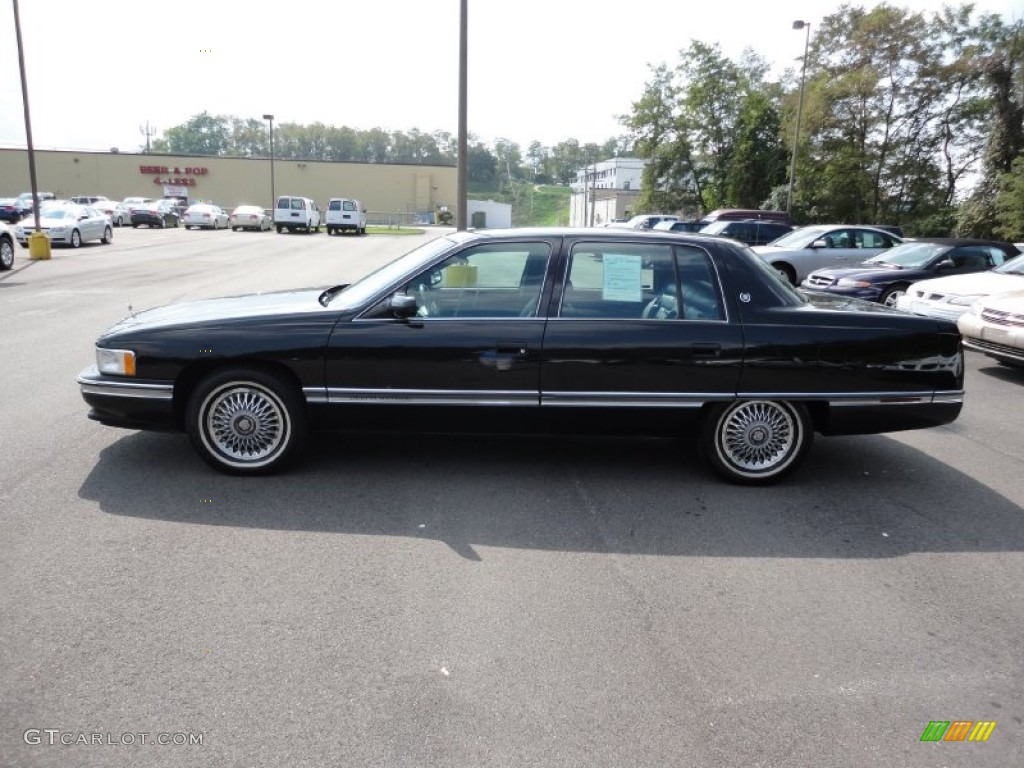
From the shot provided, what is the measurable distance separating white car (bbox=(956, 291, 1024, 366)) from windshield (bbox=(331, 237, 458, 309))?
22.3 feet

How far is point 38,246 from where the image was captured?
22484 mm

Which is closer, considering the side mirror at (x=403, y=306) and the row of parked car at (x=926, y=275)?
the side mirror at (x=403, y=306)

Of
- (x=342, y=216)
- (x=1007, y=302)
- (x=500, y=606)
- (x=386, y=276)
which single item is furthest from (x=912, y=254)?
(x=342, y=216)

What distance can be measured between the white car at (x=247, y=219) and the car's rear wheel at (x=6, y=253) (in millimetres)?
26993

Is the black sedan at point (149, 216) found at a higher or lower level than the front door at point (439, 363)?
lower

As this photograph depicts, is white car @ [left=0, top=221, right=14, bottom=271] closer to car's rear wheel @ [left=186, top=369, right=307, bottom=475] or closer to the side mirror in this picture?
car's rear wheel @ [left=186, top=369, right=307, bottom=475]

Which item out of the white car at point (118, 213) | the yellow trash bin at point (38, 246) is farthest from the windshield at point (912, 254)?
the white car at point (118, 213)

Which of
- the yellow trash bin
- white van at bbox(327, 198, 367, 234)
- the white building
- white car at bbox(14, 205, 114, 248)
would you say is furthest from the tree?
the yellow trash bin

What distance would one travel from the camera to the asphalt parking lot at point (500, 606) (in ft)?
9.32

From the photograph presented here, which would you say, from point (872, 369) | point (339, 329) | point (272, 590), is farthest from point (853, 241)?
point (272, 590)

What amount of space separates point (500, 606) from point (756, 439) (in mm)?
2456

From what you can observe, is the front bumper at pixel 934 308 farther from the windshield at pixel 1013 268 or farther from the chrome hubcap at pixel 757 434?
the chrome hubcap at pixel 757 434

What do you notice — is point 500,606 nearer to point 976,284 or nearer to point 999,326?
point 999,326

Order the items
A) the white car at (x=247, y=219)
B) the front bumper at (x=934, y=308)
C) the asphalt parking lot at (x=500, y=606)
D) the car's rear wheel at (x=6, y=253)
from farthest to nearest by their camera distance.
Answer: the white car at (x=247, y=219) < the car's rear wheel at (x=6, y=253) < the front bumper at (x=934, y=308) < the asphalt parking lot at (x=500, y=606)
